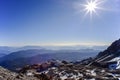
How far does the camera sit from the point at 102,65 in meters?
167

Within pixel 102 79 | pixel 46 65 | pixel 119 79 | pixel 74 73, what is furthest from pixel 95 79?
pixel 46 65

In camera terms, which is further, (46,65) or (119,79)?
(46,65)

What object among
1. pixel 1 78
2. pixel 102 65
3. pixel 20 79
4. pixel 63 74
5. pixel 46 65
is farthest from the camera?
pixel 102 65

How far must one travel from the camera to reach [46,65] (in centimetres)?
15150

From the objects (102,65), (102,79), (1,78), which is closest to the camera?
(1,78)

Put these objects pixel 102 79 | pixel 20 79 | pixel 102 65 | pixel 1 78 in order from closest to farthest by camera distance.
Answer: pixel 1 78 < pixel 20 79 < pixel 102 79 < pixel 102 65

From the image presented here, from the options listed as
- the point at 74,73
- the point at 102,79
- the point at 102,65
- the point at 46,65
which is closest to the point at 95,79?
the point at 102,79

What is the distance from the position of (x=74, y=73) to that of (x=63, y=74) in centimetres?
715

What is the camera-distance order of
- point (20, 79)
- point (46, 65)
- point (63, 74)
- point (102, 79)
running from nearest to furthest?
1. point (20, 79)
2. point (102, 79)
3. point (63, 74)
4. point (46, 65)

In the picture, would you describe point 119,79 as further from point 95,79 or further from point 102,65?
point 102,65

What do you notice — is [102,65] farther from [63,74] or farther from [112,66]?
[63,74]

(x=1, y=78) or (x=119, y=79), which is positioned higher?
(x=1, y=78)

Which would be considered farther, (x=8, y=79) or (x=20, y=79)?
(x=20, y=79)

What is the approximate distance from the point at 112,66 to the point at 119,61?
1305cm
